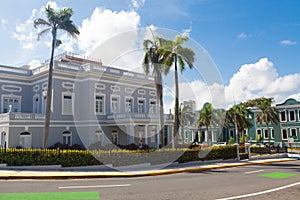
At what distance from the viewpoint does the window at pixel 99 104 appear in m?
28.2

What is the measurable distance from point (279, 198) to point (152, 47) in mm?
16391

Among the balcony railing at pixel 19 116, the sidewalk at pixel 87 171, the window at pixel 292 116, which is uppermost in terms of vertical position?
the window at pixel 292 116

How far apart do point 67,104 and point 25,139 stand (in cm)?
535

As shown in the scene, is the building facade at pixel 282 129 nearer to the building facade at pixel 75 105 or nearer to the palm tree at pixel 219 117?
the palm tree at pixel 219 117

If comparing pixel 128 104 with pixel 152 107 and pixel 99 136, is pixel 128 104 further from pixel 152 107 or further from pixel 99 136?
pixel 99 136

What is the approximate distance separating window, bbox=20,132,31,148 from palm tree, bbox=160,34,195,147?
14074 mm

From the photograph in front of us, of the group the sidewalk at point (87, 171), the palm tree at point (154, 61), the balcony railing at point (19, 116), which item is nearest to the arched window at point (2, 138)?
the balcony railing at point (19, 116)

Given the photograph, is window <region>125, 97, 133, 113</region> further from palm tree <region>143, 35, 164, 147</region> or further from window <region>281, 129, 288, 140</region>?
window <region>281, 129, 288, 140</region>

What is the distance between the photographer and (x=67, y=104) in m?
27.1

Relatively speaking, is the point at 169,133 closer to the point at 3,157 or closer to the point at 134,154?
the point at 134,154

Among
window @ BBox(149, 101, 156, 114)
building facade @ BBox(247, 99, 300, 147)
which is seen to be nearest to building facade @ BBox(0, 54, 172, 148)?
window @ BBox(149, 101, 156, 114)

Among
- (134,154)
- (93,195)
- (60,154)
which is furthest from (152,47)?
(93,195)

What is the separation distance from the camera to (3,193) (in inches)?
352

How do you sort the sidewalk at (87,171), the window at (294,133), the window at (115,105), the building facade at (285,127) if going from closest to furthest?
the sidewalk at (87,171) → the window at (115,105) → the building facade at (285,127) → the window at (294,133)
